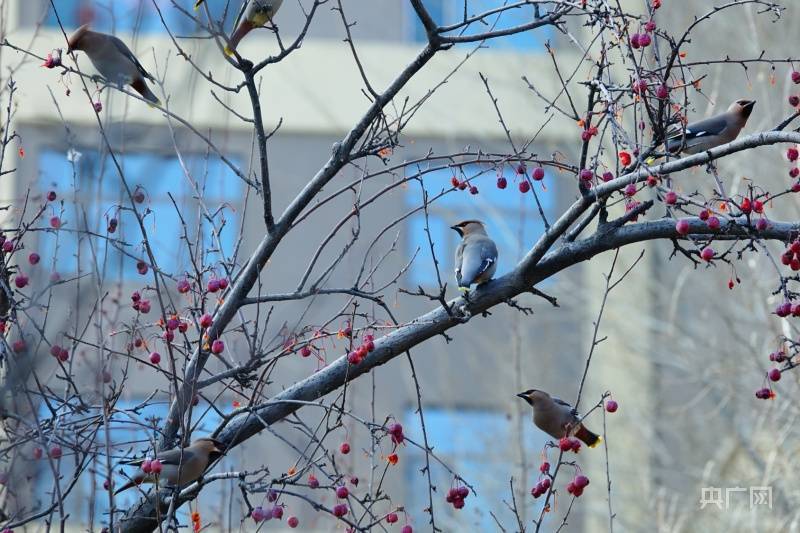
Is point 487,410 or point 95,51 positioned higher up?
point 487,410

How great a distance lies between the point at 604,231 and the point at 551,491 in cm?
88

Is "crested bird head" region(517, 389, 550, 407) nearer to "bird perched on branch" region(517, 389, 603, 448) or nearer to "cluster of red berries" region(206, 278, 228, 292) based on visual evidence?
"bird perched on branch" region(517, 389, 603, 448)

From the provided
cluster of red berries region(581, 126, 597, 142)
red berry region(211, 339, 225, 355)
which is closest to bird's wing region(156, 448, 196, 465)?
red berry region(211, 339, 225, 355)

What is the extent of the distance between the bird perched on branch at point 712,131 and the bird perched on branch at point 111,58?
190 cm

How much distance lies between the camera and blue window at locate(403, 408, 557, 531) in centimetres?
1366

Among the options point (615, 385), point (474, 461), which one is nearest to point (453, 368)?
point (615, 385)

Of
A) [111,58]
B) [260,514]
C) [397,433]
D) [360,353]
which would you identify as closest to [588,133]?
[360,353]

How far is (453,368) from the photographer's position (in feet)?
59.4

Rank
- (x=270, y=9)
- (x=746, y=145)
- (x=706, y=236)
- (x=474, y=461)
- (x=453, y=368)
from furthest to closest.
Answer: (x=453, y=368) < (x=474, y=461) < (x=270, y=9) < (x=706, y=236) < (x=746, y=145)

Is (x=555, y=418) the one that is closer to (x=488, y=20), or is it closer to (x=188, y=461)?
(x=188, y=461)

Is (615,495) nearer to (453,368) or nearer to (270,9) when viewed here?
(453,368)

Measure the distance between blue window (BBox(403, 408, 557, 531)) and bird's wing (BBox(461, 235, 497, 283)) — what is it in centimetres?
670

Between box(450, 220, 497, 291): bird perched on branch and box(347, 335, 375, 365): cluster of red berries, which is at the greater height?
box(450, 220, 497, 291): bird perched on branch

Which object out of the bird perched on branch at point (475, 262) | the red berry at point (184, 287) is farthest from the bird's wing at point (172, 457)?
the bird perched on branch at point (475, 262)
